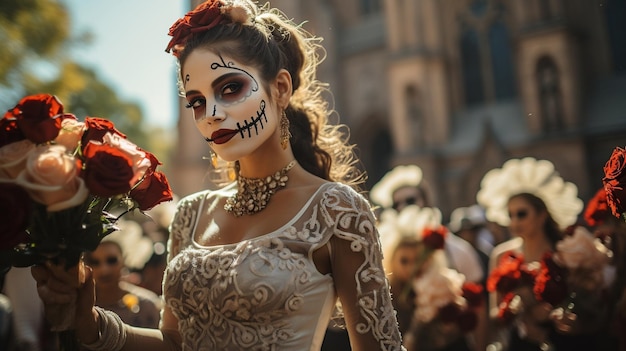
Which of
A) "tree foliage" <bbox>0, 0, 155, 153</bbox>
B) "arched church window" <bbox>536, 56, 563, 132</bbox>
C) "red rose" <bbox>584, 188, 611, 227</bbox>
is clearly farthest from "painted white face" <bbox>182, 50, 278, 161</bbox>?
"arched church window" <bbox>536, 56, 563, 132</bbox>

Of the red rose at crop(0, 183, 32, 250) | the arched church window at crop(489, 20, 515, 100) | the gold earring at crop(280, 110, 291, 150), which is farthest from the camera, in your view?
the arched church window at crop(489, 20, 515, 100)

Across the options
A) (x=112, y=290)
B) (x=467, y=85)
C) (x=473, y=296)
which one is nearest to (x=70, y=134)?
(x=112, y=290)

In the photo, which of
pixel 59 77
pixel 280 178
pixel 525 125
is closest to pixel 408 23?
pixel 525 125

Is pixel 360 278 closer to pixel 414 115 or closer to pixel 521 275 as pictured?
pixel 521 275

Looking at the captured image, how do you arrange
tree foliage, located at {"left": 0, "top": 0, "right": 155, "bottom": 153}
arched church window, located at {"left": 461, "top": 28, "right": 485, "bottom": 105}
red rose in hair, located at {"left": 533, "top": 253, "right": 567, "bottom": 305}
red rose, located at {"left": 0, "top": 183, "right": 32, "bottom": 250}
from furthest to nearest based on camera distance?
1. arched church window, located at {"left": 461, "top": 28, "right": 485, "bottom": 105}
2. tree foliage, located at {"left": 0, "top": 0, "right": 155, "bottom": 153}
3. red rose in hair, located at {"left": 533, "top": 253, "right": 567, "bottom": 305}
4. red rose, located at {"left": 0, "top": 183, "right": 32, "bottom": 250}

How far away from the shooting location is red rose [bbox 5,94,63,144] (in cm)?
167

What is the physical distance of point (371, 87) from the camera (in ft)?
60.6

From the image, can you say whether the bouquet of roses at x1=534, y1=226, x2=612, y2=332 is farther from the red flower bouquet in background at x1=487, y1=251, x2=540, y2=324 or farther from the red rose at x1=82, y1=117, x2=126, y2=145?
the red rose at x1=82, y1=117, x2=126, y2=145

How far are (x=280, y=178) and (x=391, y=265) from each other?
2655 mm

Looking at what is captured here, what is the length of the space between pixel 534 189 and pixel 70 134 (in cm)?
353

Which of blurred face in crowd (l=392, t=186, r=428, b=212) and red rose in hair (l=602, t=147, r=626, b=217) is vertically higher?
red rose in hair (l=602, t=147, r=626, b=217)

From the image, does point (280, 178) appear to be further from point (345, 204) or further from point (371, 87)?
point (371, 87)

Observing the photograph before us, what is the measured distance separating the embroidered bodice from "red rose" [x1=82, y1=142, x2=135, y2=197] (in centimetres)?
47

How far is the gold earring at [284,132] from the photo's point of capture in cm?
225
